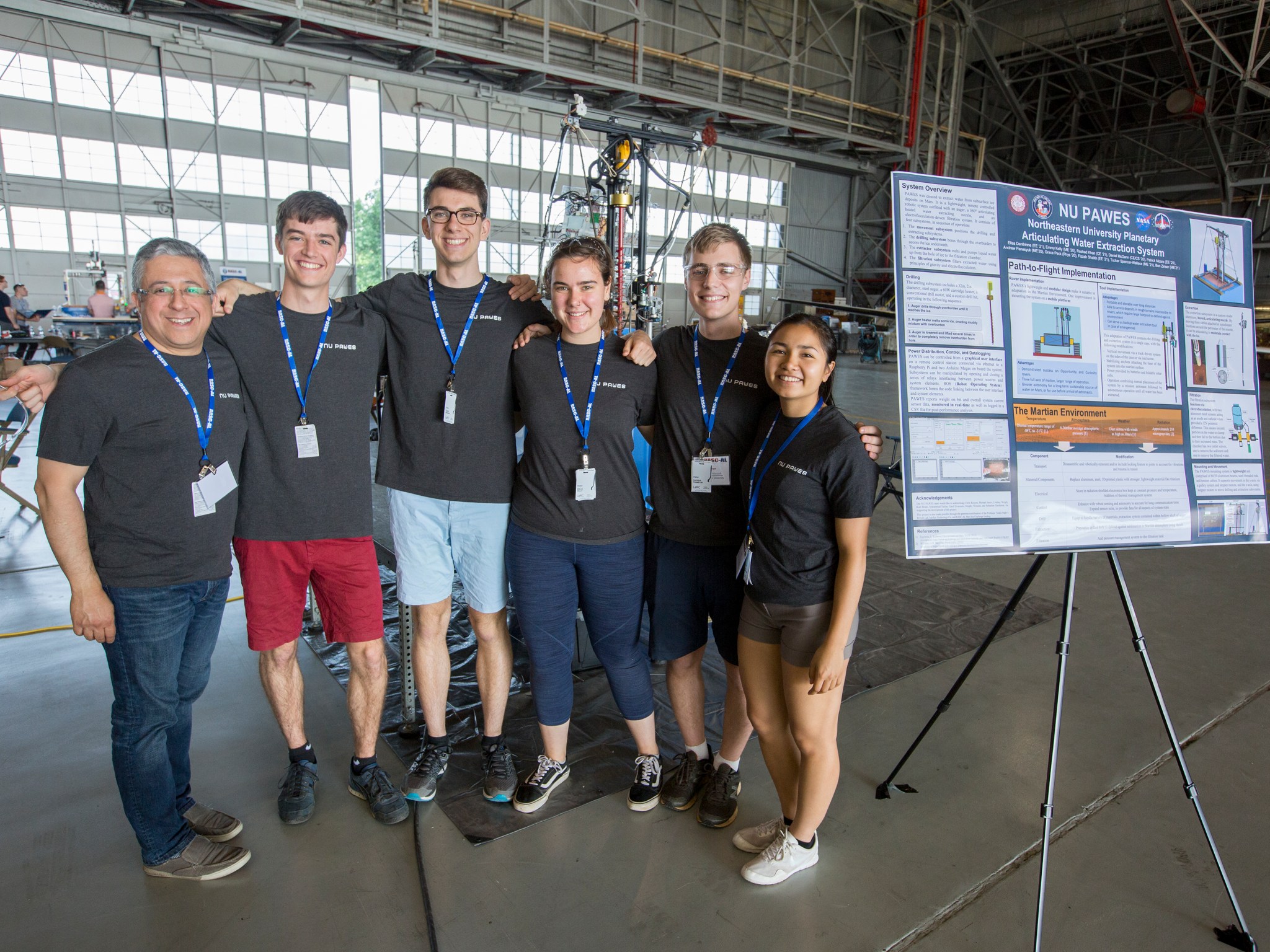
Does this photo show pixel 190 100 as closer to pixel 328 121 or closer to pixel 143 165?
pixel 143 165

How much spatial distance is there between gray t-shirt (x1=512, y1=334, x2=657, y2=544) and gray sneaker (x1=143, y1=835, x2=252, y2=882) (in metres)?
1.16

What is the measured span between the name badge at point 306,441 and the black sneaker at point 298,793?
3.19 ft

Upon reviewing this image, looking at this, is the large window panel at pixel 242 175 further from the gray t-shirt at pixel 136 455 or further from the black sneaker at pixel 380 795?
the black sneaker at pixel 380 795

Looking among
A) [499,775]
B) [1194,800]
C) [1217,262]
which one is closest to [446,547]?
[499,775]

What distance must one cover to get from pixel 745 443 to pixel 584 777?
123 cm

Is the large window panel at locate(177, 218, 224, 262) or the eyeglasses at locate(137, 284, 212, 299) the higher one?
the large window panel at locate(177, 218, 224, 262)

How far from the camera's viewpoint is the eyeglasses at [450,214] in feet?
6.75

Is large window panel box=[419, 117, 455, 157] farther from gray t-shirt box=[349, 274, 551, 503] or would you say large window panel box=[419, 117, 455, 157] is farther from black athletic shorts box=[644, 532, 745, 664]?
black athletic shorts box=[644, 532, 745, 664]

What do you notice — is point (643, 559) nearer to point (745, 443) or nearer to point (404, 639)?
point (745, 443)

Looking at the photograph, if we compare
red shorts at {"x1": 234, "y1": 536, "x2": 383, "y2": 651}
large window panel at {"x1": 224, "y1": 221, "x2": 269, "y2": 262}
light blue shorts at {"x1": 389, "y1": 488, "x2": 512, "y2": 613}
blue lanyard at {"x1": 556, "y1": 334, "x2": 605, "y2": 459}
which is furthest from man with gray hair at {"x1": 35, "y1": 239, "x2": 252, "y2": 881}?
large window panel at {"x1": 224, "y1": 221, "x2": 269, "y2": 262}

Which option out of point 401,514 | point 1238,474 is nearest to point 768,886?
point 401,514

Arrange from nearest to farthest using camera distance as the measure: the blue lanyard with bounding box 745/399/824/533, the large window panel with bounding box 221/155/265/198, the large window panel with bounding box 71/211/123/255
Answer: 1. the blue lanyard with bounding box 745/399/824/533
2. the large window panel with bounding box 71/211/123/255
3. the large window panel with bounding box 221/155/265/198

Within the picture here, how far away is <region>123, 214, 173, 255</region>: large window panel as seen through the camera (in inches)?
523

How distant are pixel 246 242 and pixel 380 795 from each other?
14779 millimetres
